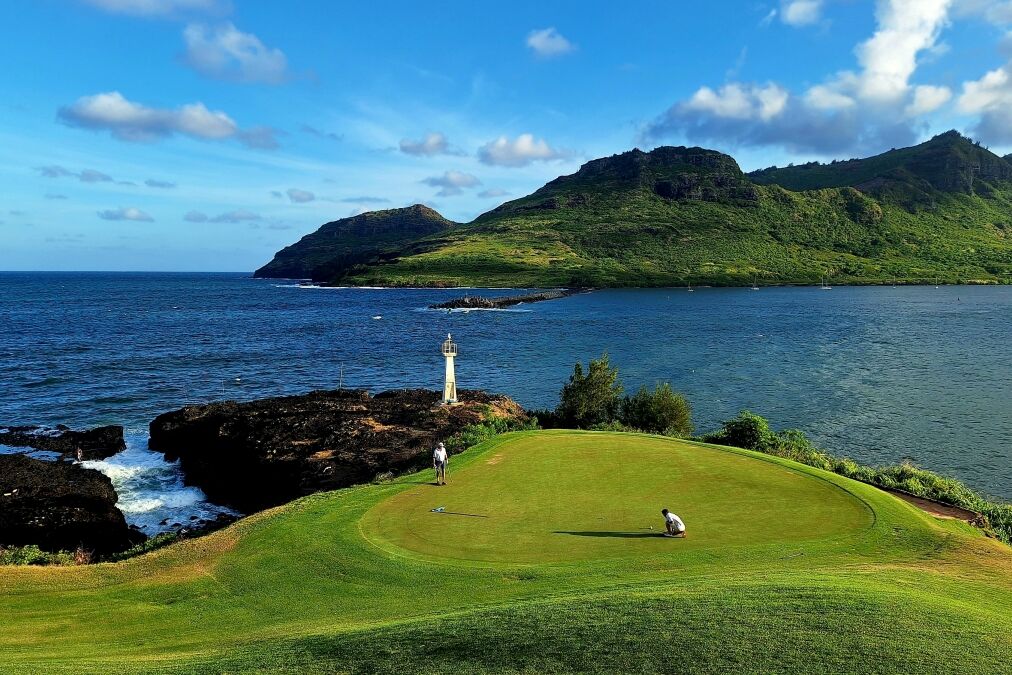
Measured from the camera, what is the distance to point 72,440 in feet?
127

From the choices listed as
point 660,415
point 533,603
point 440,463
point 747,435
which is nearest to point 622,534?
point 533,603

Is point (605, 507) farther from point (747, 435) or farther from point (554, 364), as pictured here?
point (554, 364)

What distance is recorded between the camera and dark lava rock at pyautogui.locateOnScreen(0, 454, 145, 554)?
77.4ft

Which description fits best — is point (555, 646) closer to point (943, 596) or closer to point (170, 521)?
point (943, 596)

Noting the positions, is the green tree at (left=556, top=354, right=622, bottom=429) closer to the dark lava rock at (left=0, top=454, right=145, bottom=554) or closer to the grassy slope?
the grassy slope

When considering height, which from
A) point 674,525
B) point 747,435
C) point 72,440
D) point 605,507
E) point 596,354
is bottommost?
point 72,440

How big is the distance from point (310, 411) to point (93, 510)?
12.7m

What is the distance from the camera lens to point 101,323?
112m

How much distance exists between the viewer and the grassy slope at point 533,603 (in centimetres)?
966

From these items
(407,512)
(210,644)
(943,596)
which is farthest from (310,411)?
(943,596)

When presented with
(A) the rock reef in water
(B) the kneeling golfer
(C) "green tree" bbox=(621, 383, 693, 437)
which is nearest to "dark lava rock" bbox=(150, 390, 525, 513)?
(C) "green tree" bbox=(621, 383, 693, 437)

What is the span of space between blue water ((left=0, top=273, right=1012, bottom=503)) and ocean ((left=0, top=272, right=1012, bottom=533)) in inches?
10.3

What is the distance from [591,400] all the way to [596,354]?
37.5 m

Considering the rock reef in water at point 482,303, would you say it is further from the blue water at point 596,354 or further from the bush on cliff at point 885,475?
the bush on cliff at point 885,475
